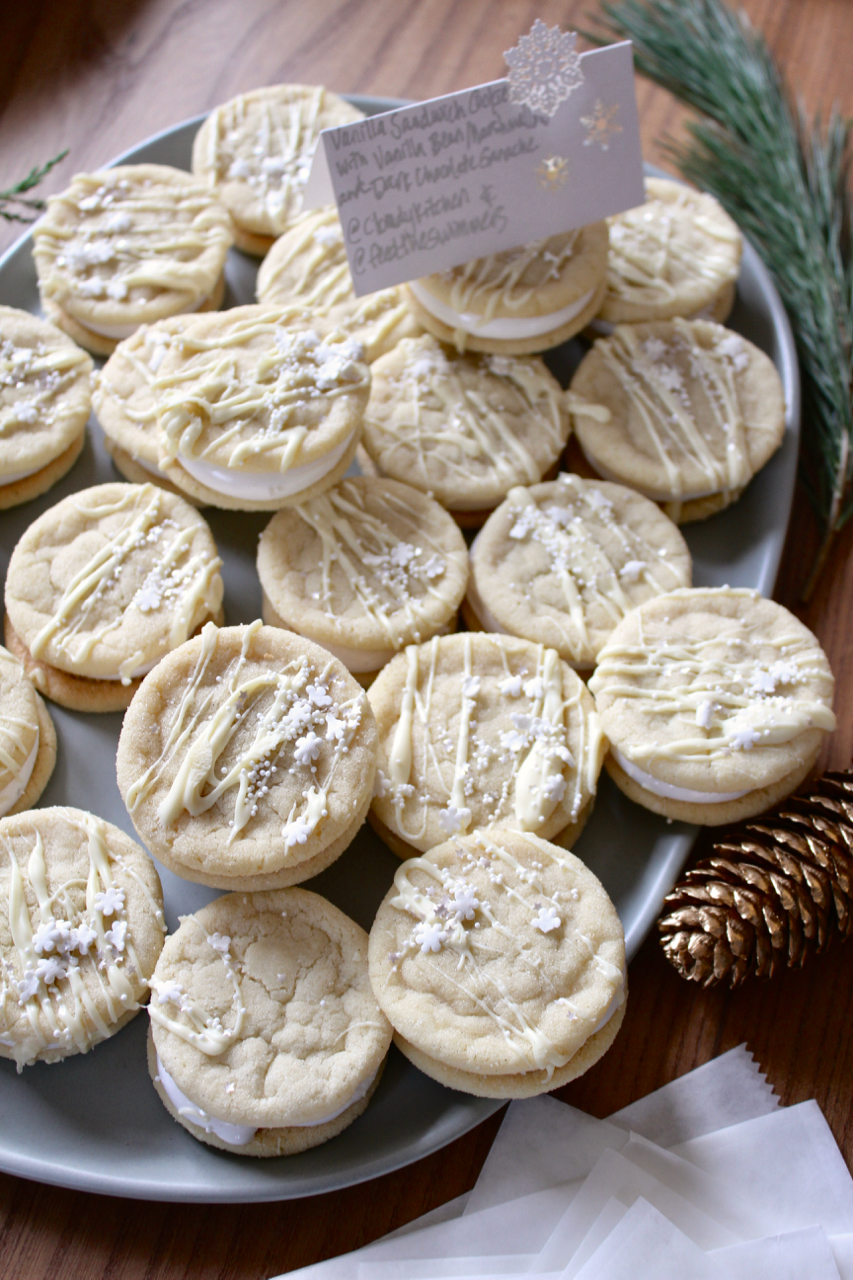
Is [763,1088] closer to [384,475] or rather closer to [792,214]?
[384,475]

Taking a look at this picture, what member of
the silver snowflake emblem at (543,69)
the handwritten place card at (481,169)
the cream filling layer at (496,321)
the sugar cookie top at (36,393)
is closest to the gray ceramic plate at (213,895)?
the sugar cookie top at (36,393)

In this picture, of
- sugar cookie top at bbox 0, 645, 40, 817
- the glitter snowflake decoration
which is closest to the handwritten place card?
the glitter snowflake decoration

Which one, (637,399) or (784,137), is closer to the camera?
(637,399)

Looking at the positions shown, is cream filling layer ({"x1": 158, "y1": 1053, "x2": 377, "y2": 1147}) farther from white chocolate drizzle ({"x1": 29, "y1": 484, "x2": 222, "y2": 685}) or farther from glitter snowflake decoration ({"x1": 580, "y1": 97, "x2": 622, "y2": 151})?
glitter snowflake decoration ({"x1": 580, "y1": 97, "x2": 622, "y2": 151})

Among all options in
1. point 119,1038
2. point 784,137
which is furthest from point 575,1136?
point 784,137

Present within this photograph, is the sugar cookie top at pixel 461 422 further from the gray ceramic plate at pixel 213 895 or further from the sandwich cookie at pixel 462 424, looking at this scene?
the gray ceramic plate at pixel 213 895

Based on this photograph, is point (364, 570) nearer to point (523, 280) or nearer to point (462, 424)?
point (462, 424)
